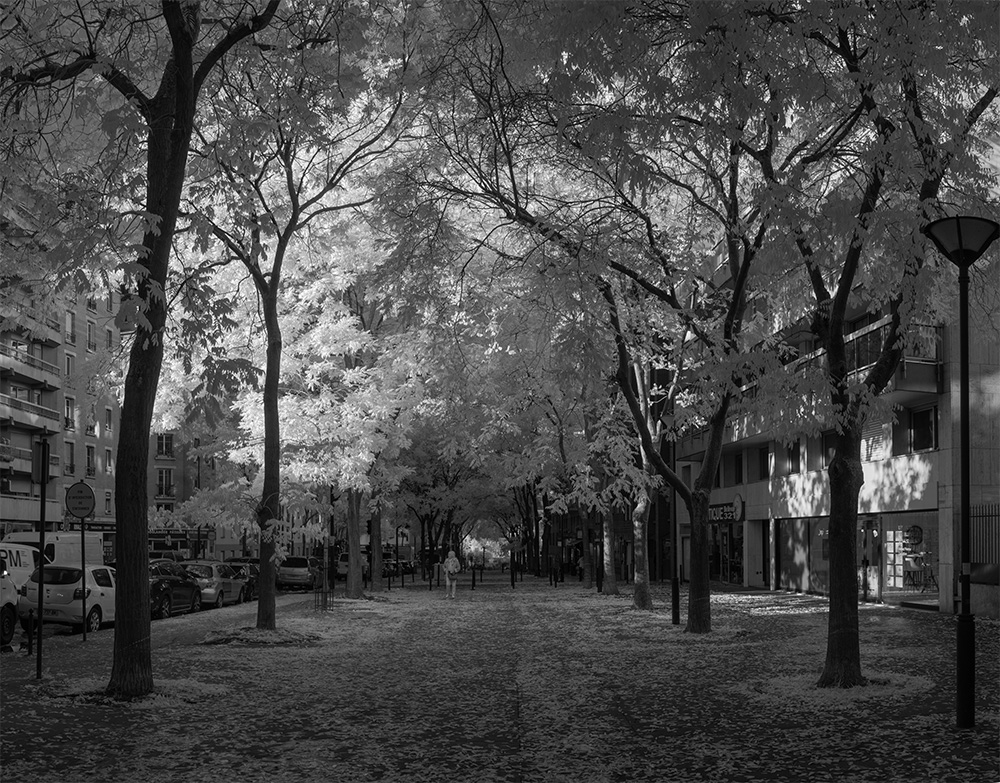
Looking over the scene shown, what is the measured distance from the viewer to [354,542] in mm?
35906

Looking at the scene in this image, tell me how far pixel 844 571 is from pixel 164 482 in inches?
3413

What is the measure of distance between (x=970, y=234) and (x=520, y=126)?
18.2ft

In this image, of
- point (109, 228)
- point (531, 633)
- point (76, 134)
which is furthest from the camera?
point (531, 633)

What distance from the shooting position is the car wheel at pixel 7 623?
20609 millimetres

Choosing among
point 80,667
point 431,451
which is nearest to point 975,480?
point 80,667

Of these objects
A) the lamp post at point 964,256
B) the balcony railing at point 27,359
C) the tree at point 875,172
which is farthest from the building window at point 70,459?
the lamp post at point 964,256

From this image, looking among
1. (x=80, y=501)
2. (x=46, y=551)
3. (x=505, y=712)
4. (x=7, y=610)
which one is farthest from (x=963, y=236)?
(x=46, y=551)

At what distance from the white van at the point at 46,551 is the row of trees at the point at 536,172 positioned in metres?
5.93

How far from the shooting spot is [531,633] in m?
23.1

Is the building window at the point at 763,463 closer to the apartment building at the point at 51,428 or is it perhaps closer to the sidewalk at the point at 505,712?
the sidewalk at the point at 505,712

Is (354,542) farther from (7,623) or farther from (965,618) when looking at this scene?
(965,618)

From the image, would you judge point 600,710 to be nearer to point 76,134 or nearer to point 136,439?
point 136,439

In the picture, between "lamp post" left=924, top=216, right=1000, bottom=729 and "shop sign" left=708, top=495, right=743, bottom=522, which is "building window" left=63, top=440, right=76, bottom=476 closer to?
"shop sign" left=708, top=495, right=743, bottom=522

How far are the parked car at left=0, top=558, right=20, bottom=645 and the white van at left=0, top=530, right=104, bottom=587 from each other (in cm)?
390
